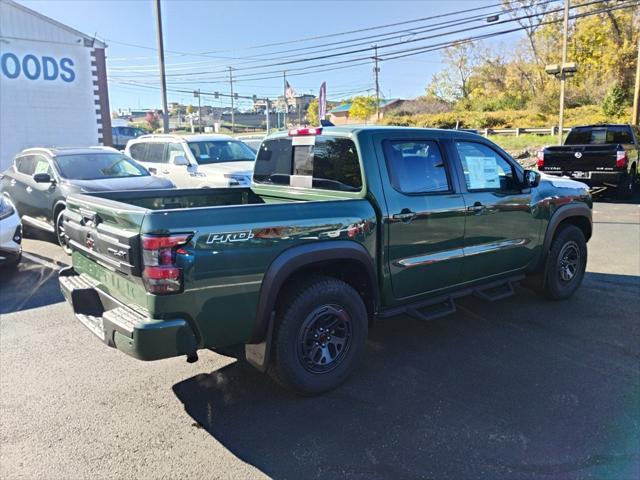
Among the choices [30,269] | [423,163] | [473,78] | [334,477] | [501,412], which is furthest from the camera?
[473,78]

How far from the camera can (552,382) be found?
149 inches

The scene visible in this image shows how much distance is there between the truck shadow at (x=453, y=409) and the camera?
2867 mm

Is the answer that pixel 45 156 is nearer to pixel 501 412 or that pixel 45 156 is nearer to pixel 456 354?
pixel 456 354

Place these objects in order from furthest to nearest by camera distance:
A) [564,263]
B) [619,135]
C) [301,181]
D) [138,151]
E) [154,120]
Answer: [154,120]
[619,135]
[138,151]
[564,263]
[301,181]

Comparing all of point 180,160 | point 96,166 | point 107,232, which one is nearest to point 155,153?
point 180,160

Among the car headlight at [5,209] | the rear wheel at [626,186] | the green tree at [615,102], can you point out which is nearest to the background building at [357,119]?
the green tree at [615,102]

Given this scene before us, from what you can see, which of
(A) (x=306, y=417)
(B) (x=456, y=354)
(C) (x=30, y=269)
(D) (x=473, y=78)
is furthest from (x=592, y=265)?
(D) (x=473, y=78)

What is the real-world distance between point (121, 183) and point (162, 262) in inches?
241

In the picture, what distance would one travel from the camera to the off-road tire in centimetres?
543

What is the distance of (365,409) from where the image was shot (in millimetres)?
3449

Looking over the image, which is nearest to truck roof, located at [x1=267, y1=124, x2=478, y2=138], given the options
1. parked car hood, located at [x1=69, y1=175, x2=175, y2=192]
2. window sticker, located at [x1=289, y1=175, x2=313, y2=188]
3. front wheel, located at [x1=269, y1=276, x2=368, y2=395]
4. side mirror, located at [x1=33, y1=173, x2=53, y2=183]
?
window sticker, located at [x1=289, y1=175, x2=313, y2=188]

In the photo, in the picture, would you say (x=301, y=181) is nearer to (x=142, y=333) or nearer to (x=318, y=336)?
(x=318, y=336)

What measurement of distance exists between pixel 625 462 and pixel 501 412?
2.42ft

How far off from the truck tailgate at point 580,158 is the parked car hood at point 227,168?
24.4 feet
